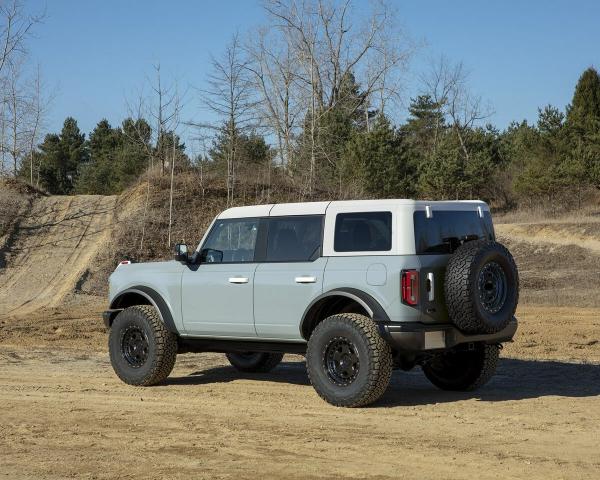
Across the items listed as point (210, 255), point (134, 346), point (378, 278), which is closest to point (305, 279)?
point (378, 278)

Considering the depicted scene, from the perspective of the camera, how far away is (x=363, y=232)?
9719 millimetres

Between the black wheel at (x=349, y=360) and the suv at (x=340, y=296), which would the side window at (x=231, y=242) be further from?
the black wheel at (x=349, y=360)

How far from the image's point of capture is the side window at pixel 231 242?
34.9ft

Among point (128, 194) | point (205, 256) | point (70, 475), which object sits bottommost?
point (70, 475)

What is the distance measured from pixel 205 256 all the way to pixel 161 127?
25292 mm

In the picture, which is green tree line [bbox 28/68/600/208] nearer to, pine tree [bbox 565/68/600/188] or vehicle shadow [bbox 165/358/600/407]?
pine tree [bbox 565/68/600/188]

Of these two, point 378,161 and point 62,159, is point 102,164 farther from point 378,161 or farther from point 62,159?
point 378,161

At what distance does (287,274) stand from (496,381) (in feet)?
10.9

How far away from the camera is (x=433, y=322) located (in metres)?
9.34

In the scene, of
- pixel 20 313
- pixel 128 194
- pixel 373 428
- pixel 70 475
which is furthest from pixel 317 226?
pixel 128 194

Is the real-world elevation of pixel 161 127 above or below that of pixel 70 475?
Result: above

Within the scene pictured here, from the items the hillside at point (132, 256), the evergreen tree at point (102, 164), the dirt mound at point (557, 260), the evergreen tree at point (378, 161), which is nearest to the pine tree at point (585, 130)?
the hillside at point (132, 256)

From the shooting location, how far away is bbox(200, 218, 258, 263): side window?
34.9ft

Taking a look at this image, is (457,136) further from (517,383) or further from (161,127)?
(517,383)
